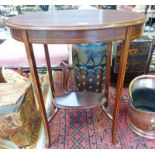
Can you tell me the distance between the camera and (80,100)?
139cm

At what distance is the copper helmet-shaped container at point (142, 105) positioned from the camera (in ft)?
4.00

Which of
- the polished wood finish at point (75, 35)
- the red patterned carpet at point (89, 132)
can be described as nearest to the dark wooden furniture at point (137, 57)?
the red patterned carpet at point (89, 132)

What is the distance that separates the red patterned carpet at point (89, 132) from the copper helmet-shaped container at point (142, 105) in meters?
0.05

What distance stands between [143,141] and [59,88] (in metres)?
0.99

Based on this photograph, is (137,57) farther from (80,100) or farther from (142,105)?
(80,100)

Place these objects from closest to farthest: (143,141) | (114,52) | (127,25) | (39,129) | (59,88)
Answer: (127,25)
(143,141)
(39,129)
(114,52)
(59,88)

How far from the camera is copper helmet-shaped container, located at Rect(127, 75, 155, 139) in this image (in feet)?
4.00

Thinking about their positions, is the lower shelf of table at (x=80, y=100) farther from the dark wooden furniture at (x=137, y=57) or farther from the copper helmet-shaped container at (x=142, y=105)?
the dark wooden furniture at (x=137, y=57)

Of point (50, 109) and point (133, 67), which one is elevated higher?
point (133, 67)

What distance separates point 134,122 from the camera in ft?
4.26

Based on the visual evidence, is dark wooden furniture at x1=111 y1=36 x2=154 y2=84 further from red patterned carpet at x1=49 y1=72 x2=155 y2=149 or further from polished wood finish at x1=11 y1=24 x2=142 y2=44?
polished wood finish at x1=11 y1=24 x2=142 y2=44

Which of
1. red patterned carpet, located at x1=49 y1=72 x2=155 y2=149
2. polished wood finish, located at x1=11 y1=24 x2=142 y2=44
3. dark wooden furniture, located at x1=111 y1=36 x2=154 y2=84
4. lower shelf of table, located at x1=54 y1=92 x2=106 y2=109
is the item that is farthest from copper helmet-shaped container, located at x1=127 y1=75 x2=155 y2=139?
polished wood finish, located at x1=11 y1=24 x2=142 y2=44
